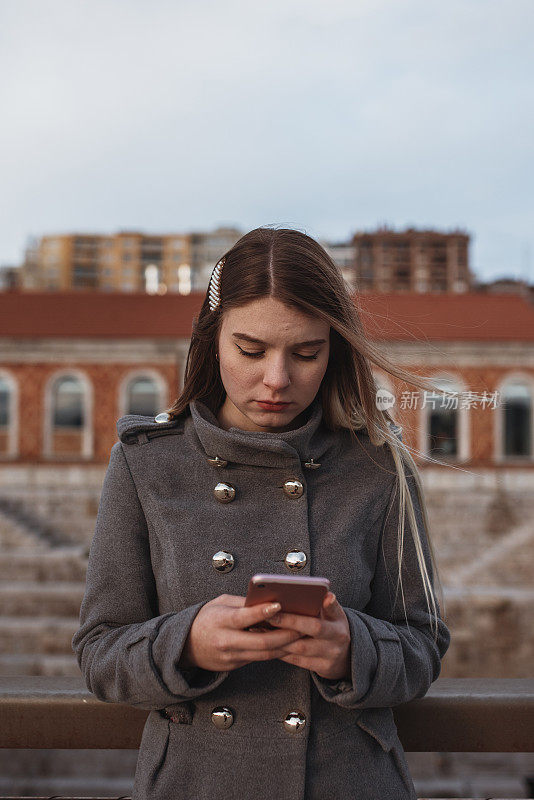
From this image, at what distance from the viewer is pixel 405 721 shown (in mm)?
1896

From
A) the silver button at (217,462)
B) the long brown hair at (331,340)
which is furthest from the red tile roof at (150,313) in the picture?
the silver button at (217,462)

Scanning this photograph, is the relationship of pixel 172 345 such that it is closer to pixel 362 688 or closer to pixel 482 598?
pixel 482 598

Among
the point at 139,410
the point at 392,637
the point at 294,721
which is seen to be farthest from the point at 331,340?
the point at 139,410

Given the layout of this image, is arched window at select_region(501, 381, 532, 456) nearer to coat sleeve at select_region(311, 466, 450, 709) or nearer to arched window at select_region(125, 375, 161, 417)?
arched window at select_region(125, 375, 161, 417)

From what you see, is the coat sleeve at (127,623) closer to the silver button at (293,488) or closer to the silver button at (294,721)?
the silver button at (294,721)

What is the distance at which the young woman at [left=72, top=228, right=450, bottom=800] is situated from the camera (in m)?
1.45

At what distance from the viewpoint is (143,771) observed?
1550 millimetres

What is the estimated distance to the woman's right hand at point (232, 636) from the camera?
129cm

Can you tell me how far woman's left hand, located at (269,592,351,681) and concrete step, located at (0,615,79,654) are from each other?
12381 mm

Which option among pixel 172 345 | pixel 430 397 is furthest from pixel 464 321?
pixel 430 397

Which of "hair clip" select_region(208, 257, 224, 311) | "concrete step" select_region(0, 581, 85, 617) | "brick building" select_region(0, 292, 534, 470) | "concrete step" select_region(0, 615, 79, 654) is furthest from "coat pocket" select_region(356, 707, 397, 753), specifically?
"brick building" select_region(0, 292, 534, 470)

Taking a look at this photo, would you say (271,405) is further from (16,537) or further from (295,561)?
(16,537)

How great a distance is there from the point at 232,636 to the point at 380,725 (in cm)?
47

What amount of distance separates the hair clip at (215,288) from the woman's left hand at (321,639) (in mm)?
703
